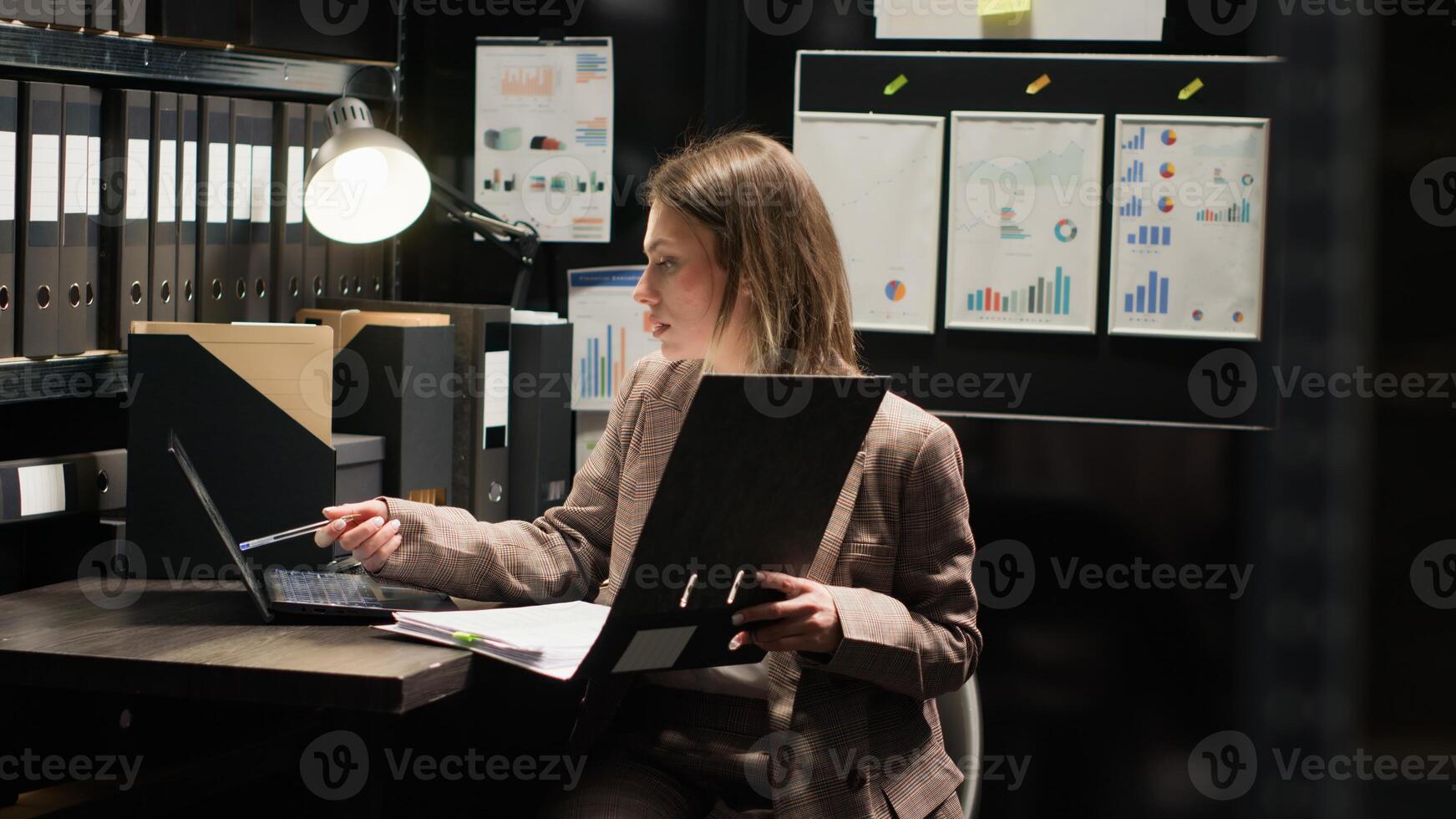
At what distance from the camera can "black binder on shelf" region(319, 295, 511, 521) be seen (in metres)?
2.21

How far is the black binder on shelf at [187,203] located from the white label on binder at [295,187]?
21 centimetres

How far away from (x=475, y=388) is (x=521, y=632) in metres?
0.89

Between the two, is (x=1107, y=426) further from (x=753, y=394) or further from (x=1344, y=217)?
(x=1344, y=217)

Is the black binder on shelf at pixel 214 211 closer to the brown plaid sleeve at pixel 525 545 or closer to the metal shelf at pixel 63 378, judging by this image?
the metal shelf at pixel 63 378

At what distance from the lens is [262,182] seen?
2129mm

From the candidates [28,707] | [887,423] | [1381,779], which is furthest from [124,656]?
[1381,779]

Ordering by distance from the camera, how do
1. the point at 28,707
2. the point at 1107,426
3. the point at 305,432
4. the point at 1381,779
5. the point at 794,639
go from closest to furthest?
the point at 1381,779
the point at 794,639
the point at 28,707
the point at 305,432
the point at 1107,426

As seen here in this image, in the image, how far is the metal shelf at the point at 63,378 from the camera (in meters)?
1.69

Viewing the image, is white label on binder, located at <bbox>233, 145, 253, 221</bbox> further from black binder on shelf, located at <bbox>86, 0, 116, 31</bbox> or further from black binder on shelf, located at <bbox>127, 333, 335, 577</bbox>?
black binder on shelf, located at <bbox>127, 333, 335, 577</bbox>

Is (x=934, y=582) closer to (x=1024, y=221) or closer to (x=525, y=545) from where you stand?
(x=525, y=545)

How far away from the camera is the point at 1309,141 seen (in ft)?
2.37

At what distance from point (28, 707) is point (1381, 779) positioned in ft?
4.99

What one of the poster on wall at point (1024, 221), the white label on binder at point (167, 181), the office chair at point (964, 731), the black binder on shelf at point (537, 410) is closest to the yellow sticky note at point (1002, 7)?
the poster on wall at point (1024, 221)

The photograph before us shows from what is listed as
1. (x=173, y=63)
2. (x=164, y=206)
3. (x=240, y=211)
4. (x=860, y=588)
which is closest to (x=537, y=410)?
(x=240, y=211)
